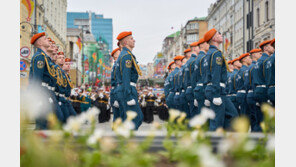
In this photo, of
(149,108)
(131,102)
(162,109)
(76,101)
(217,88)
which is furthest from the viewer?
(162,109)

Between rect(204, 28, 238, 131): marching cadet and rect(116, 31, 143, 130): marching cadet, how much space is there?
1.31m

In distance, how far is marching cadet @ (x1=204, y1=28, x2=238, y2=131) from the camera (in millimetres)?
6425

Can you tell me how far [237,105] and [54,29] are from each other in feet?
114

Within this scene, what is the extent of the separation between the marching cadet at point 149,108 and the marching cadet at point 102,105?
6.69 ft

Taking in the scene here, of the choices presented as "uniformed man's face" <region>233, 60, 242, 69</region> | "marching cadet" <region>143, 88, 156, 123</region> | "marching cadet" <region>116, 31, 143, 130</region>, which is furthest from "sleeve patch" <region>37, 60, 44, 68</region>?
"marching cadet" <region>143, 88, 156, 123</region>

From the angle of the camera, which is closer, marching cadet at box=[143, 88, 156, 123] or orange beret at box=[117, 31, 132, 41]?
orange beret at box=[117, 31, 132, 41]

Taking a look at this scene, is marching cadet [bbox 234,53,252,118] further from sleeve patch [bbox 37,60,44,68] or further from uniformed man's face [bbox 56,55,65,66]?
sleeve patch [bbox 37,60,44,68]

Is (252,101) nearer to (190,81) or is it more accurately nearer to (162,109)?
(190,81)

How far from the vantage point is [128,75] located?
659 cm

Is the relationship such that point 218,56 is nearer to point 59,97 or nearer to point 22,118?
point 59,97

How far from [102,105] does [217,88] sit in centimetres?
1327

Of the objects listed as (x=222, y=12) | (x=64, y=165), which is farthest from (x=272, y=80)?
(x=222, y=12)

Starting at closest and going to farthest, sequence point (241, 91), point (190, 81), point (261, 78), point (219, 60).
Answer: point (219, 60)
point (261, 78)
point (190, 81)
point (241, 91)

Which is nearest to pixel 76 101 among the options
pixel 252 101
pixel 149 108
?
pixel 149 108
